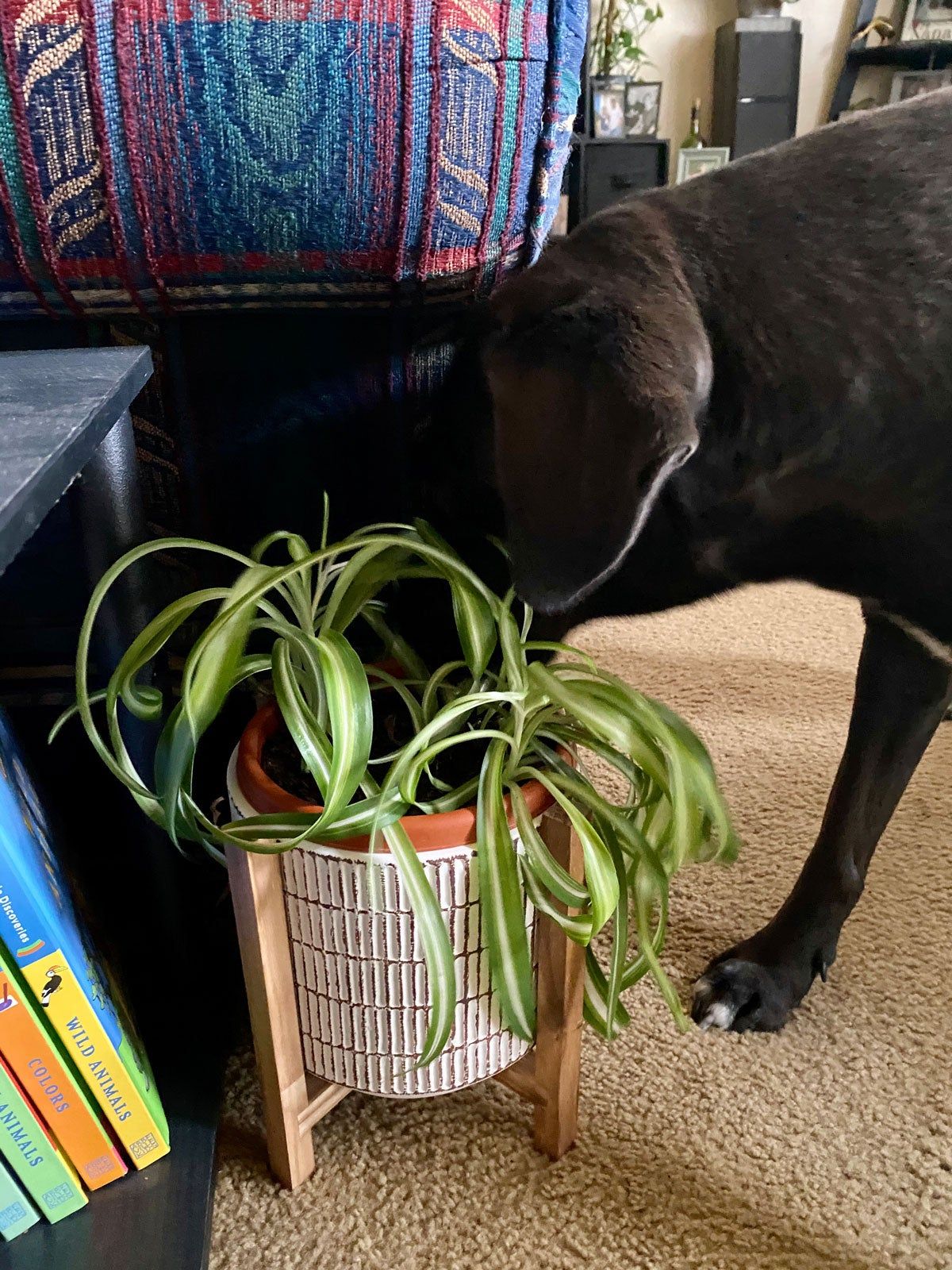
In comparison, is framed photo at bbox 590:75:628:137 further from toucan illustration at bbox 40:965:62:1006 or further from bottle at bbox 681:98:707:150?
toucan illustration at bbox 40:965:62:1006

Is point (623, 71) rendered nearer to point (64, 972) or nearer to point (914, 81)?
point (914, 81)

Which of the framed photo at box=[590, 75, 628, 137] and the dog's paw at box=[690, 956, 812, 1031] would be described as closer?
the dog's paw at box=[690, 956, 812, 1031]

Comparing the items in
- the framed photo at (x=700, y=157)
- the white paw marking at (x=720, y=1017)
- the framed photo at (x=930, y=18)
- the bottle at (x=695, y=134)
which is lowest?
the white paw marking at (x=720, y=1017)

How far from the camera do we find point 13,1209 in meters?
0.61

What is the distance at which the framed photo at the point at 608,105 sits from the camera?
3332 millimetres

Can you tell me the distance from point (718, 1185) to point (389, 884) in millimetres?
378

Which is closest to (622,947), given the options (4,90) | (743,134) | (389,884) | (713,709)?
(389,884)

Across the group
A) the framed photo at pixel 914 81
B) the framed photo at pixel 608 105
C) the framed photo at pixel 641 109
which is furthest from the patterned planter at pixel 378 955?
the framed photo at pixel 914 81

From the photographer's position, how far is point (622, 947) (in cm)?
63

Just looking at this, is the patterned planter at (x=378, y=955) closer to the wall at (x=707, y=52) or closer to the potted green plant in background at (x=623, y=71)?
the potted green plant in background at (x=623, y=71)

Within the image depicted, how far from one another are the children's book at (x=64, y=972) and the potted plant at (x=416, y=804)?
0.07 metres

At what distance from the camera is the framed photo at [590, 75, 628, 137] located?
10.9 ft

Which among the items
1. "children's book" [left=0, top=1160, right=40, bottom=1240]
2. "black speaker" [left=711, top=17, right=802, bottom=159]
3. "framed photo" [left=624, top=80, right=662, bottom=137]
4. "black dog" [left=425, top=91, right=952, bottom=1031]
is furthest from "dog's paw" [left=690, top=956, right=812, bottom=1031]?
"framed photo" [left=624, top=80, right=662, bottom=137]

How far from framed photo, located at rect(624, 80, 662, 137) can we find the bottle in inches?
5.5
